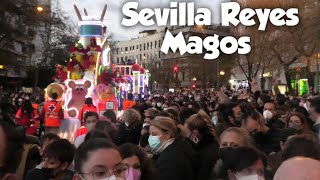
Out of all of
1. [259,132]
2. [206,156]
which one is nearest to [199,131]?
[206,156]

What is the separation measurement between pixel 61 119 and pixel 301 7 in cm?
1877

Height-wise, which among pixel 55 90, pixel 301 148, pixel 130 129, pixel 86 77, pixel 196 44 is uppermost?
pixel 196 44

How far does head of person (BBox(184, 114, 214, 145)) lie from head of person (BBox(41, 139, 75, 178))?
Answer: 189 cm

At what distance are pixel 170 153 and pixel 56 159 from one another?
3.75 feet

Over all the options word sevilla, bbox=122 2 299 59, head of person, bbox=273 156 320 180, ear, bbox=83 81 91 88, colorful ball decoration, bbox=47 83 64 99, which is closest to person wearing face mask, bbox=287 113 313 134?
head of person, bbox=273 156 320 180

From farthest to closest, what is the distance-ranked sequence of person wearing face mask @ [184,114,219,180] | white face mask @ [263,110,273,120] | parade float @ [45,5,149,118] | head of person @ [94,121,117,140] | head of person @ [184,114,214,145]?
parade float @ [45,5,149,118]
white face mask @ [263,110,273,120]
head of person @ [94,121,117,140]
head of person @ [184,114,214,145]
person wearing face mask @ [184,114,219,180]

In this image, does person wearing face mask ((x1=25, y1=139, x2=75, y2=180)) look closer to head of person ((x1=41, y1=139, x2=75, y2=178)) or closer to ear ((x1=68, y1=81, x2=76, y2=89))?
head of person ((x1=41, y1=139, x2=75, y2=178))

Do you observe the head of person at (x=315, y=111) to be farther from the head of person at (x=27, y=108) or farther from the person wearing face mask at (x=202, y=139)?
the head of person at (x=27, y=108)

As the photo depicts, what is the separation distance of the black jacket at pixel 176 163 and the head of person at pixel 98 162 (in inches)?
48.1

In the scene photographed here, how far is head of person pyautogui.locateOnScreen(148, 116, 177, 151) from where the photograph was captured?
5.19 m

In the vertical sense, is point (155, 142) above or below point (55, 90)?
below

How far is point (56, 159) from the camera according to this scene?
4316 mm

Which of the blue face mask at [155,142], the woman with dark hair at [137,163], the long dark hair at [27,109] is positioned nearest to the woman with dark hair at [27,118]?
the long dark hair at [27,109]

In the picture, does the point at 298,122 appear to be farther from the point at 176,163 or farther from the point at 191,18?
the point at 191,18
